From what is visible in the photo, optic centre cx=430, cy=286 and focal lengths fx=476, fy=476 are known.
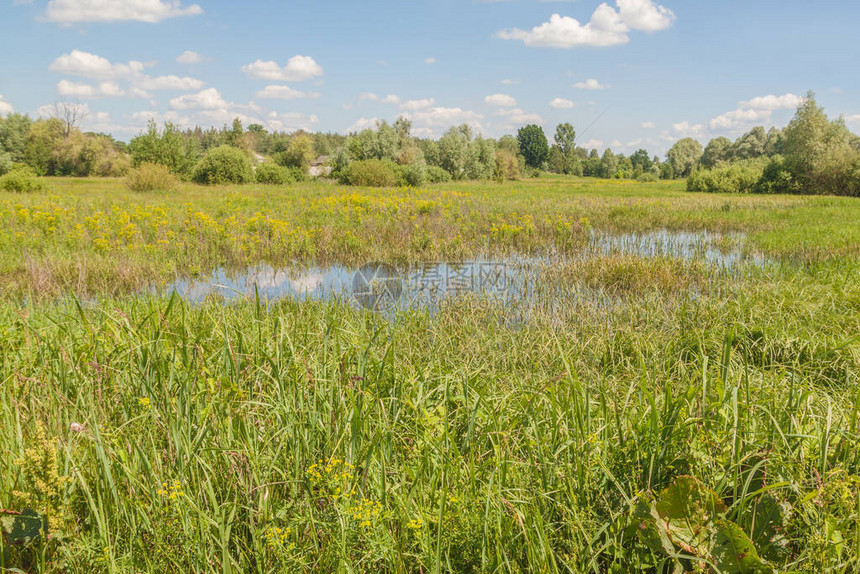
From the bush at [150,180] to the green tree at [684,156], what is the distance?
73487 mm

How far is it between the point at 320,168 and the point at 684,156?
56.7 metres

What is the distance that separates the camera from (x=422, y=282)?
849 cm

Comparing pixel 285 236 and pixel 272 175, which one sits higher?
pixel 272 175

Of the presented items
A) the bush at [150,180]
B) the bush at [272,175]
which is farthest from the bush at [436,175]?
the bush at [150,180]

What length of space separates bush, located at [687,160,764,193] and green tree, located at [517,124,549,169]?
224 feet

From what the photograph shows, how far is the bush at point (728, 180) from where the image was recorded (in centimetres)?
3503

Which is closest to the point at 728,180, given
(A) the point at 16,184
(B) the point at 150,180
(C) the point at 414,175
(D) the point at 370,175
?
(C) the point at 414,175

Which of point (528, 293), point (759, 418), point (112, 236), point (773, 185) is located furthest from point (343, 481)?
point (773, 185)

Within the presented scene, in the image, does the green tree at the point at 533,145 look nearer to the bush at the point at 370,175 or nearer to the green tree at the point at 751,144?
the green tree at the point at 751,144

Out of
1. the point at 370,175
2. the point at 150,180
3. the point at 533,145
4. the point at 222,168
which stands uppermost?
the point at 533,145

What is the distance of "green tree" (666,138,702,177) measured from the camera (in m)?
75.1

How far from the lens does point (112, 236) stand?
10453 mm

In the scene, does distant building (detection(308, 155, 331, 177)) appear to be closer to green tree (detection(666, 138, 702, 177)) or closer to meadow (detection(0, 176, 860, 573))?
meadow (detection(0, 176, 860, 573))

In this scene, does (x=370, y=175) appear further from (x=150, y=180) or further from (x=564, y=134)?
(x=564, y=134)
